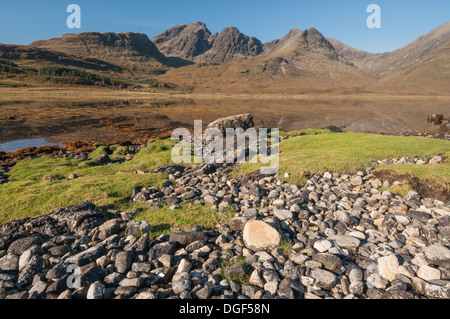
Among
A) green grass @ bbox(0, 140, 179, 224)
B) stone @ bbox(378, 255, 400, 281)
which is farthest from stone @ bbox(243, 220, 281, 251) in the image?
green grass @ bbox(0, 140, 179, 224)

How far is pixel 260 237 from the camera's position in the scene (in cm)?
657

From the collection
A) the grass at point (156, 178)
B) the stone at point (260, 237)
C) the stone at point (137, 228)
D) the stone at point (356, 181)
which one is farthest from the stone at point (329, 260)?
the stone at point (356, 181)

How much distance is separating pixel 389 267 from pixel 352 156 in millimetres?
9031

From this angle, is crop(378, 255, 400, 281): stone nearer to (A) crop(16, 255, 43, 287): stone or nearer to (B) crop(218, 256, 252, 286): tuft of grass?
(B) crop(218, 256, 252, 286): tuft of grass

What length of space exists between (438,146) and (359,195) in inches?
479

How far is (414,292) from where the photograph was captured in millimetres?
4852

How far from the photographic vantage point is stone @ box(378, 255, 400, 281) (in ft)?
17.3

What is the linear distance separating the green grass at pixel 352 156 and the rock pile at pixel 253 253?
217cm

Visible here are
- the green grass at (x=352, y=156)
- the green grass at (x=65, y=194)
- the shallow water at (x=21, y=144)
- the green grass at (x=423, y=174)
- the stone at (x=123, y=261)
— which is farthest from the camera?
the shallow water at (x=21, y=144)

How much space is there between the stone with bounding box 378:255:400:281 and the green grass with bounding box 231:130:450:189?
5432 millimetres

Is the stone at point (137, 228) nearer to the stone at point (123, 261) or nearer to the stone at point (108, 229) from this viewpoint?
the stone at point (108, 229)

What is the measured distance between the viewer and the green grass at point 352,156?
10555 millimetres
